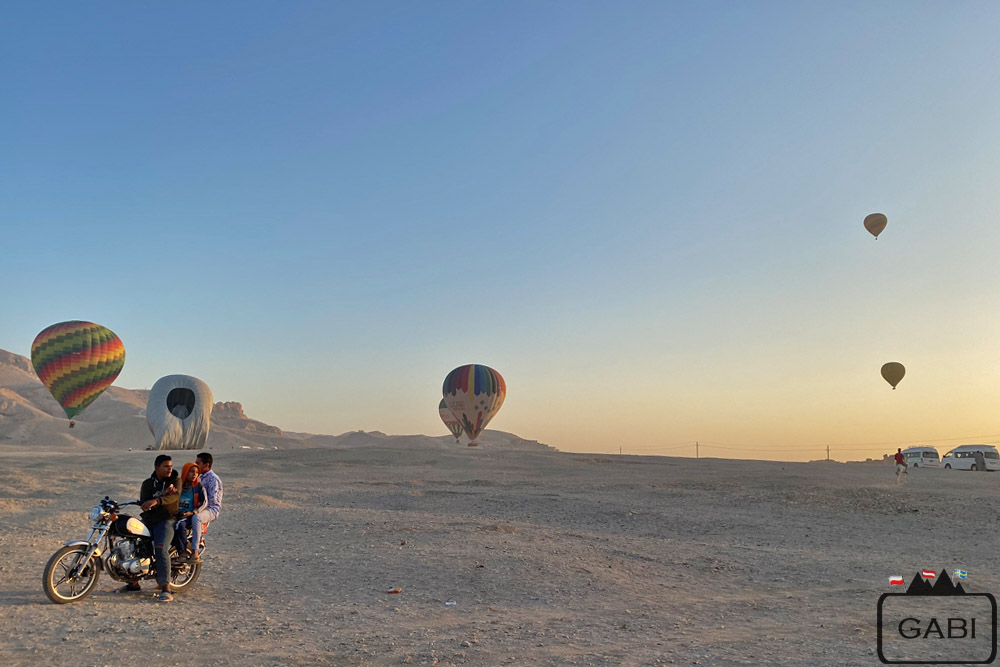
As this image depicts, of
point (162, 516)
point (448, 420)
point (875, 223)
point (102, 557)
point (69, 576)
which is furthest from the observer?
point (448, 420)

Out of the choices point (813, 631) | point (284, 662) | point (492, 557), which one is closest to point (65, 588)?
point (284, 662)

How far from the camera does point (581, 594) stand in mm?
11102

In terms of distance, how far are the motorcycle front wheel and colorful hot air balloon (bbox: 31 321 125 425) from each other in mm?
58699

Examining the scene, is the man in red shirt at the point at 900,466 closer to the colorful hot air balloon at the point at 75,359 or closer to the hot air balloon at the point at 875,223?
the hot air balloon at the point at 875,223

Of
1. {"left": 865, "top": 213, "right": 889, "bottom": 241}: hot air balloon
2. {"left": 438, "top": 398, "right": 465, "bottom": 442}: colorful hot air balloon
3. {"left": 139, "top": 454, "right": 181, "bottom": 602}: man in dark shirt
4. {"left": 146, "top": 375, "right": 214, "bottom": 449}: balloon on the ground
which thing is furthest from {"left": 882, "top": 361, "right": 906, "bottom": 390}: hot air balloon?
{"left": 139, "top": 454, "right": 181, "bottom": 602}: man in dark shirt

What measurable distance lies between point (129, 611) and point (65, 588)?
112 centimetres

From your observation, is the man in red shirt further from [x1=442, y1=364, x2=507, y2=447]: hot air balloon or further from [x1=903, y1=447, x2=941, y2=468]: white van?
[x1=442, y1=364, x2=507, y2=447]: hot air balloon

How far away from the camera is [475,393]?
240 ft

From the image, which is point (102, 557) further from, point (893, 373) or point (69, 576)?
point (893, 373)

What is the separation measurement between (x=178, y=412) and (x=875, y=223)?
193 feet

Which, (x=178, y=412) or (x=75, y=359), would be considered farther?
(x=178, y=412)

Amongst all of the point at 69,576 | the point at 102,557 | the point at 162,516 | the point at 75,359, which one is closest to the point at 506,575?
the point at 162,516

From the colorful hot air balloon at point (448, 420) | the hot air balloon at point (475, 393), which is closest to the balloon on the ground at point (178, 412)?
the hot air balloon at point (475, 393)

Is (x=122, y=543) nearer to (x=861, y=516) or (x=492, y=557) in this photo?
(x=492, y=557)
